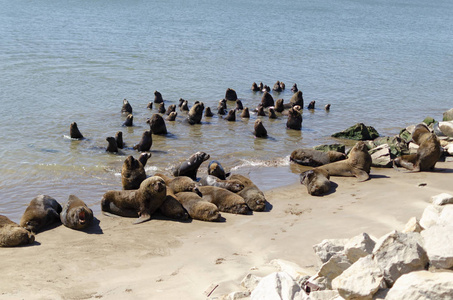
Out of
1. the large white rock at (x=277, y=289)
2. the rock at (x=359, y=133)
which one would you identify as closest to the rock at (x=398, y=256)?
the large white rock at (x=277, y=289)

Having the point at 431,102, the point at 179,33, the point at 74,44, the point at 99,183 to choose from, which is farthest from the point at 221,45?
the point at 99,183

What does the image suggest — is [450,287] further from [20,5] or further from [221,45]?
[20,5]

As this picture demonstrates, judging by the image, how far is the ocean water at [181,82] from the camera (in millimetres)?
13812

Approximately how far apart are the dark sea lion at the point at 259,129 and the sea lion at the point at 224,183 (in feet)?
17.1

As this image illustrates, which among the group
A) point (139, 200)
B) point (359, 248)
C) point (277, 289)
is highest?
point (359, 248)

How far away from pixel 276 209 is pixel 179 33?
3200cm

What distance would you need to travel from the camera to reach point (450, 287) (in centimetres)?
466

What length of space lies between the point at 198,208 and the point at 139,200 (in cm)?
114

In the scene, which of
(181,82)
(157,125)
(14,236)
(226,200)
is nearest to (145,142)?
(157,125)

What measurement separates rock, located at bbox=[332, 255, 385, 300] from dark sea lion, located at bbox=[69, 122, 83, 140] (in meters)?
11.8

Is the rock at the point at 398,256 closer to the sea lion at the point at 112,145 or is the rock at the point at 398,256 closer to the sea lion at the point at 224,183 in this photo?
the sea lion at the point at 224,183

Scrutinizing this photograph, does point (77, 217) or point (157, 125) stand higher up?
point (157, 125)

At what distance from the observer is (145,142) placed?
577 inches

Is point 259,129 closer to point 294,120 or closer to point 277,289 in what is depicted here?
point 294,120
